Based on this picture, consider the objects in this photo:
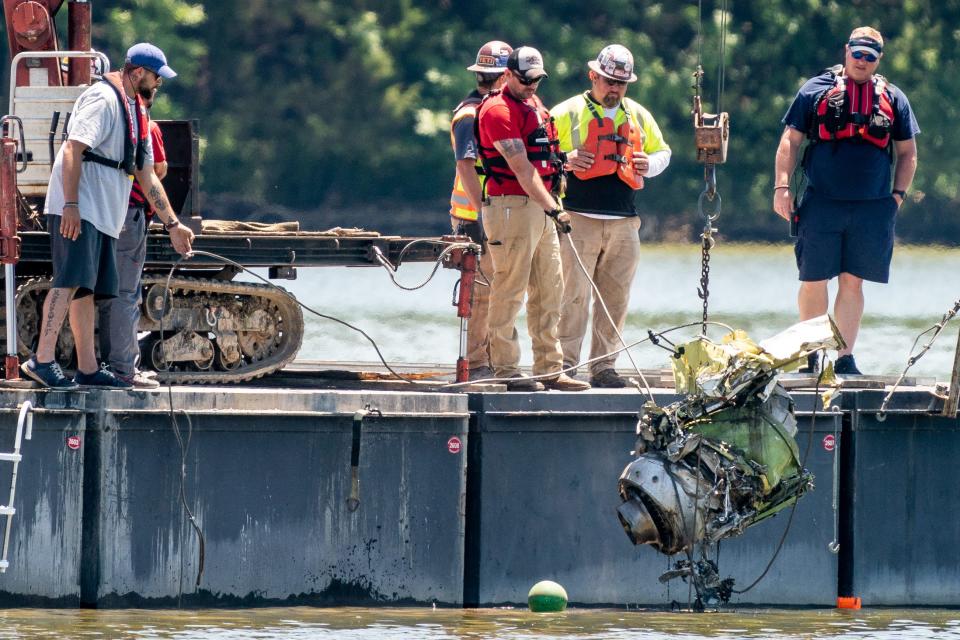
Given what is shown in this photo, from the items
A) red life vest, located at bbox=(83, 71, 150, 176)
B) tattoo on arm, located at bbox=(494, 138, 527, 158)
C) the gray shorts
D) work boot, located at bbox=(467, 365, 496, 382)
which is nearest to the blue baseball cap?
red life vest, located at bbox=(83, 71, 150, 176)

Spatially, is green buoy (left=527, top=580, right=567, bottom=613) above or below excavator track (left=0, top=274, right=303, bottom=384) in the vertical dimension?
below

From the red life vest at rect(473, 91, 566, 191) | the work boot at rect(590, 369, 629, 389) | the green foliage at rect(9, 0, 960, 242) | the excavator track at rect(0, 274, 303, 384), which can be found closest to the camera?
the red life vest at rect(473, 91, 566, 191)

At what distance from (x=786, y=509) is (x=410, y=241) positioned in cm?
252

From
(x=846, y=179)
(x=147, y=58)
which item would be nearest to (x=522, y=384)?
(x=846, y=179)

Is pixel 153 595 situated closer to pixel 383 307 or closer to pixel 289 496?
pixel 289 496

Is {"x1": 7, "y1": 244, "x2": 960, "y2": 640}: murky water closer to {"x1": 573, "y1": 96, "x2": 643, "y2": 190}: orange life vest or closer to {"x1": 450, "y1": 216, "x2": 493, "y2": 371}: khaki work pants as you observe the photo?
{"x1": 450, "y1": 216, "x2": 493, "y2": 371}: khaki work pants

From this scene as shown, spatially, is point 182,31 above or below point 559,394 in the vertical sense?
above

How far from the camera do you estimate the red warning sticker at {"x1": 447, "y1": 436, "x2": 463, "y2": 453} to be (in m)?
10.9

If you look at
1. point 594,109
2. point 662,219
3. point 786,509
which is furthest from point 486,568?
point 662,219

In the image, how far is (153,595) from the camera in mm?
10602

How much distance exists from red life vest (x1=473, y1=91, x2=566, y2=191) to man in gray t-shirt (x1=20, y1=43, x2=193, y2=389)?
5.75 feet

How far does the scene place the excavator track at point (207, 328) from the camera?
12406 millimetres

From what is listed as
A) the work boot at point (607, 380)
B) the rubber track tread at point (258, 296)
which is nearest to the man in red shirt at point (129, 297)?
the rubber track tread at point (258, 296)

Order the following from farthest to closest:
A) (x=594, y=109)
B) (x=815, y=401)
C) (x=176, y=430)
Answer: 1. (x=594, y=109)
2. (x=815, y=401)
3. (x=176, y=430)
